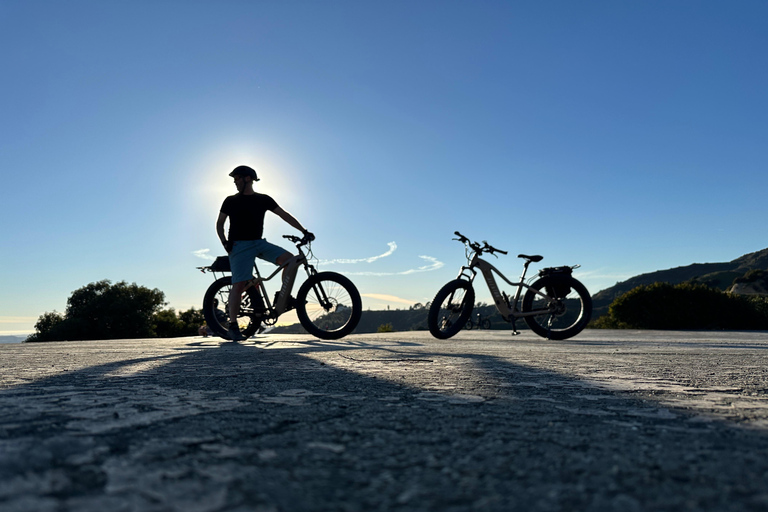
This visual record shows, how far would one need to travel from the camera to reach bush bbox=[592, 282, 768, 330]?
56.1ft

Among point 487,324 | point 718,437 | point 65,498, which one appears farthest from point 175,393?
point 487,324

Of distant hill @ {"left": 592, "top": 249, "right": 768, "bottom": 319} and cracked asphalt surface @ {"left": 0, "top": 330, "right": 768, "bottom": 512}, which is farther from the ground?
distant hill @ {"left": 592, "top": 249, "right": 768, "bottom": 319}

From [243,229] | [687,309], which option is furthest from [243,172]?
[687,309]

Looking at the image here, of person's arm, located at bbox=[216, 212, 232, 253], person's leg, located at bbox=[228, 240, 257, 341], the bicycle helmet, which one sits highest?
the bicycle helmet

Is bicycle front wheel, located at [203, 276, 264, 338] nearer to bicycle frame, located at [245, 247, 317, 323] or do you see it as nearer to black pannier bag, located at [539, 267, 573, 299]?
bicycle frame, located at [245, 247, 317, 323]

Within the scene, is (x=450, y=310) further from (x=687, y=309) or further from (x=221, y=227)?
(x=687, y=309)

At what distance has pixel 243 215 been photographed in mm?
5836

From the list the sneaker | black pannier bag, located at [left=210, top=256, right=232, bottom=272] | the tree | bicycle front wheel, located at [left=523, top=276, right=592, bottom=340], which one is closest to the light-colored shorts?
the sneaker

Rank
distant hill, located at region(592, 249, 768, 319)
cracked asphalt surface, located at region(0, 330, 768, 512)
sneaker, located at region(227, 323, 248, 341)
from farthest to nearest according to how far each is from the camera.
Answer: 1. distant hill, located at region(592, 249, 768, 319)
2. sneaker, located at region(227, 323, 248, 341)
3. cracked asphalt surface, located at region(0, 330, 768, 512)

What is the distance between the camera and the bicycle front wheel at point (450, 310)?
678 centimetres

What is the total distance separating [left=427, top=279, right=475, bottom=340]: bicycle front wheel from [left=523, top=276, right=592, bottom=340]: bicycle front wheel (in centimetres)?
82

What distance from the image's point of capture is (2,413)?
133cm

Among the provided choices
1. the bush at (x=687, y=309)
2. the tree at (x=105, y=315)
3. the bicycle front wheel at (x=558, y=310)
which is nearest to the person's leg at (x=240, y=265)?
the bicycle front wheel at (x=558, y=310)

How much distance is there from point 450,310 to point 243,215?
3114 mm
